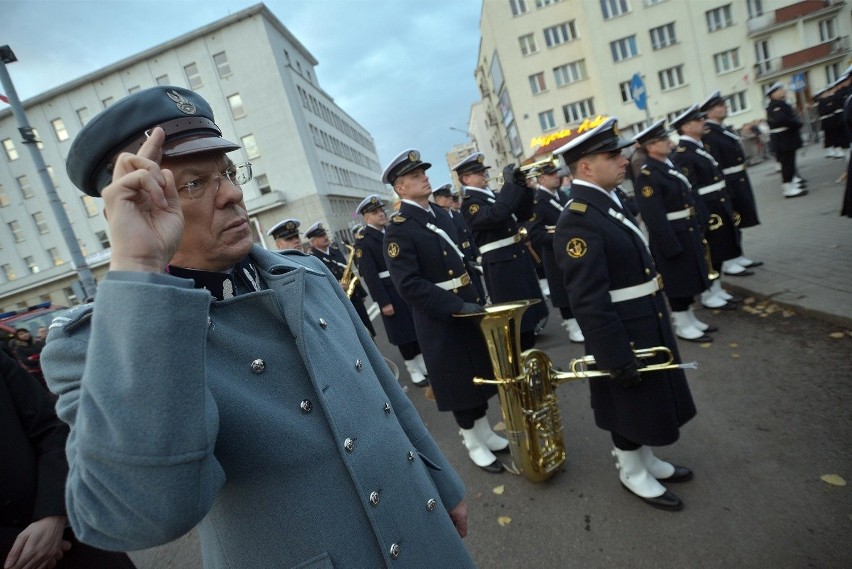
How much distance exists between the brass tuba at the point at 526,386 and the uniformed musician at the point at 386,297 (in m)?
3.26

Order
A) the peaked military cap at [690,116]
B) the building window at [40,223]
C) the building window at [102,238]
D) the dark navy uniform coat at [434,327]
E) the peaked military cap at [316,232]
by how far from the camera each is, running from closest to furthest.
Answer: the dark navy uniform coat at [434,327] < the peaked military cap at [690,116] < the peaked military cap at [316,232] < the building window at [102,238] < the building window at [40,223]

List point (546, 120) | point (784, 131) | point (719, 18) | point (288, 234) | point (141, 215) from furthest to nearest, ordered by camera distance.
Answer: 1. point (546, 120)
2. point (719, 18)
3. point (784, 131)
4. point (288, 234)
5. point (141, 215)

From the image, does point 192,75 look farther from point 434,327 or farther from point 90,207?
point 434,327

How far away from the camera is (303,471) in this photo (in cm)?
128

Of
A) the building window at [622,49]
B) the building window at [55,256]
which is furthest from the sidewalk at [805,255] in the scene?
the building window at [55,256]

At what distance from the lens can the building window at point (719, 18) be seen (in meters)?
36.1

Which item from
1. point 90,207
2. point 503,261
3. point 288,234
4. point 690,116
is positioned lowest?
point 503,261

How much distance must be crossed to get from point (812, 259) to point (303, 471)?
7.91 meters

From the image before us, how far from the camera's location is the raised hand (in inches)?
37.6

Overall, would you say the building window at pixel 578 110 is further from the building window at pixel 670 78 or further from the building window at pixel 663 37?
the building window at pixel 663 37

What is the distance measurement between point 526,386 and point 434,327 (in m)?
1.00

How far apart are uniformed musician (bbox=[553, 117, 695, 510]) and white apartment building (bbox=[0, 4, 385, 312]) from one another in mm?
34079

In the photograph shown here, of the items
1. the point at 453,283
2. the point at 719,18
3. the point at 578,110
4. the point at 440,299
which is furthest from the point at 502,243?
the point at 719,18

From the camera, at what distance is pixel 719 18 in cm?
3625
